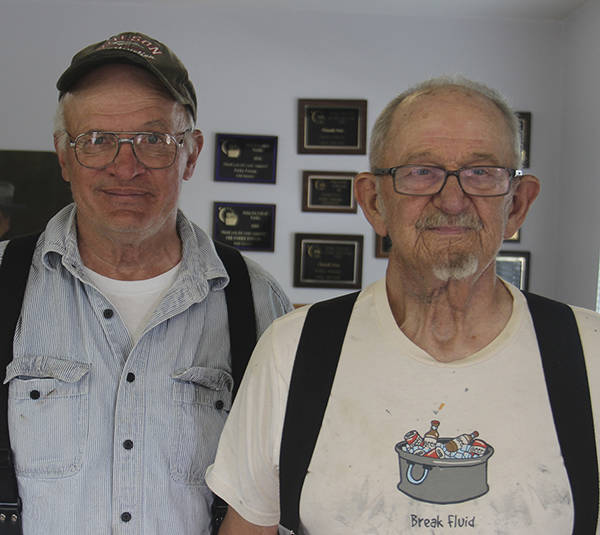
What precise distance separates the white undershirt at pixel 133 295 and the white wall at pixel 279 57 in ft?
6.59

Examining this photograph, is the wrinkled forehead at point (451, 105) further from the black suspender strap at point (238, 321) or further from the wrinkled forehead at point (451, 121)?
the black suspender strap at point (238, 321)

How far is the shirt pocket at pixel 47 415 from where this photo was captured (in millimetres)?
1078

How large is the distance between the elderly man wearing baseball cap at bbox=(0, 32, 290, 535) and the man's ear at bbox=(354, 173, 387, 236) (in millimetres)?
358

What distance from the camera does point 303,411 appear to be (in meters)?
→ 0.94

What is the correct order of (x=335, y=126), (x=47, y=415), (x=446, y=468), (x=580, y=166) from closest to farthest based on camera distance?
1. (x=446, y=468)
2. (x=47, y=415)
3. (x=580, y=166)
4. (x=335, y=126)

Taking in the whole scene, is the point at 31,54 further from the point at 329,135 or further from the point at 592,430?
the point at 592,430

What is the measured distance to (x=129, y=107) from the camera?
1170mm

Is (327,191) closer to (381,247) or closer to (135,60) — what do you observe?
(381,247)

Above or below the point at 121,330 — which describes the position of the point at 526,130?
above

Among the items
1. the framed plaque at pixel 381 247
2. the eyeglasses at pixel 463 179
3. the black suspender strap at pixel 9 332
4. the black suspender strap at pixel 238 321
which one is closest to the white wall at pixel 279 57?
the framed plaque at pixel 381 247

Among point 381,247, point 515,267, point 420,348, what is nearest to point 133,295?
point 420,348

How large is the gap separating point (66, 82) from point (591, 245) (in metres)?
2.51

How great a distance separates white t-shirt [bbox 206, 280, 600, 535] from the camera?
87 centimetres

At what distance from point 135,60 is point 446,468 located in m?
0.93
